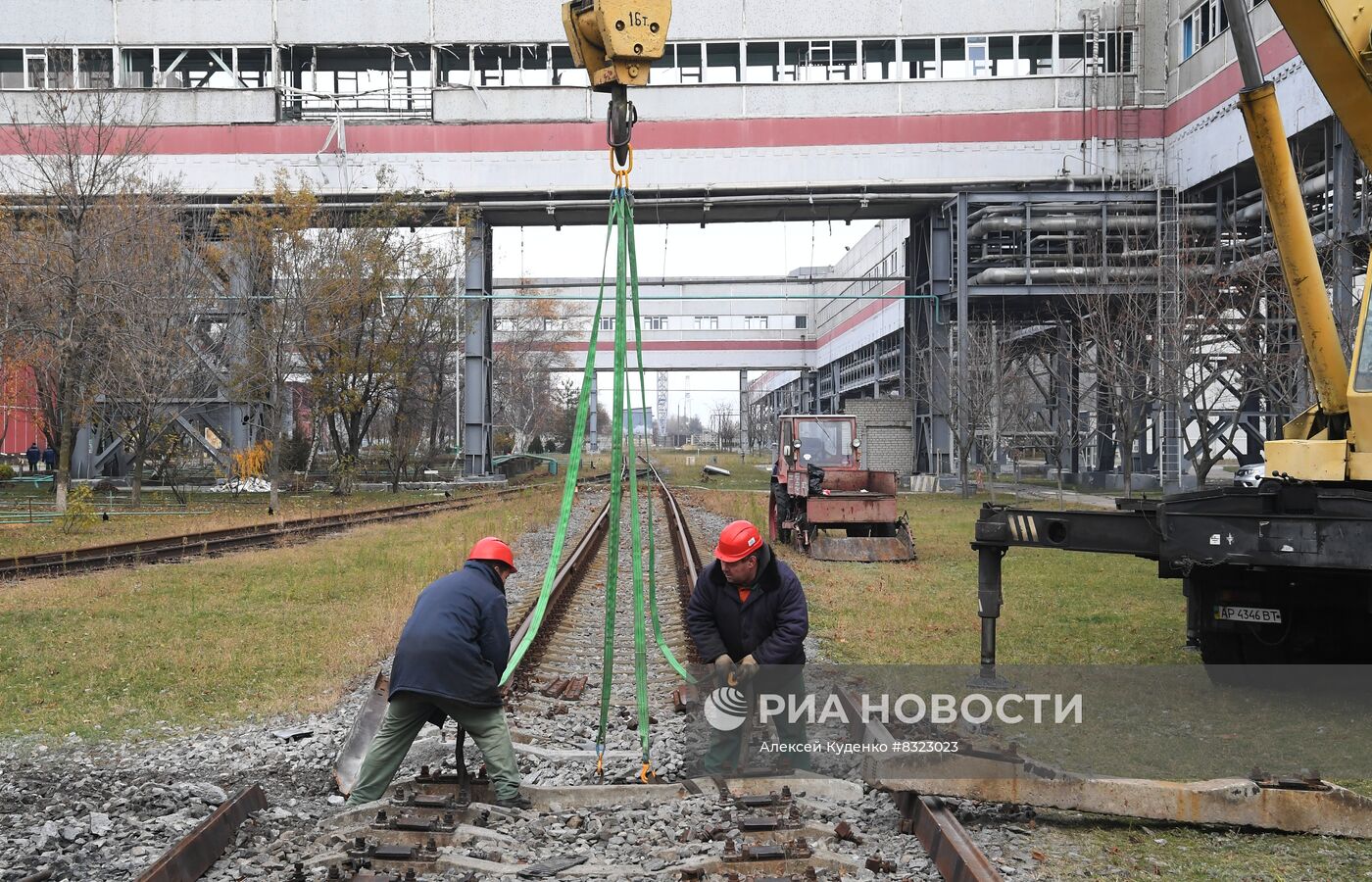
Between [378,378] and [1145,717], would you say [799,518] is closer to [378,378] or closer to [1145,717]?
[1145,717]

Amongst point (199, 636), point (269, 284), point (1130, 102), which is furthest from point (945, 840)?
point (1130, 102)

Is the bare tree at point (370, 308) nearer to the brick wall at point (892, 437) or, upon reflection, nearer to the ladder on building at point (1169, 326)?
the brick wall at point (892, 437)

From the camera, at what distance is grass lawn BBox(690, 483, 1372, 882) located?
17.2 feet

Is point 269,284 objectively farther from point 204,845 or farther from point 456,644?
point 204,845

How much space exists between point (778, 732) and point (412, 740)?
2109 millimetres

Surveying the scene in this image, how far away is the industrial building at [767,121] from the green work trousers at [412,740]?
3010cm

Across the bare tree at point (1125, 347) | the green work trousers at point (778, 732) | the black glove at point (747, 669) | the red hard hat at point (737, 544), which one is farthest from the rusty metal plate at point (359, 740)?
the bare tree at point (1125, 347)

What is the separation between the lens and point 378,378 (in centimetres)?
3856

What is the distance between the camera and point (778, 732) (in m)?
6.80

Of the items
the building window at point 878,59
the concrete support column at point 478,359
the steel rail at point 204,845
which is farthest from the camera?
the concrete support column at point 478,359

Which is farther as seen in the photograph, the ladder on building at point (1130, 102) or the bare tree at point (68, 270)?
the ladder on building at point (1130, 102)

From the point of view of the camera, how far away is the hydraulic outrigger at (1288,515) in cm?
727

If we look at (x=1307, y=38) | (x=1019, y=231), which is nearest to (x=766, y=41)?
(x=1019, y=231)

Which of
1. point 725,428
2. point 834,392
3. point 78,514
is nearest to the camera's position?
point 78,514
